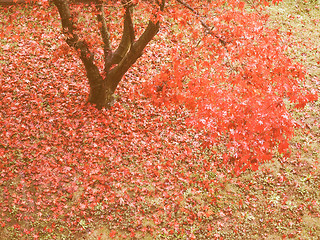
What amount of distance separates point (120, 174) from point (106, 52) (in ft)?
14.4

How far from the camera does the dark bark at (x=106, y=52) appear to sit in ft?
24.6

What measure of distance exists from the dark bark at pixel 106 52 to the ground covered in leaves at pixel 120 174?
0.76m

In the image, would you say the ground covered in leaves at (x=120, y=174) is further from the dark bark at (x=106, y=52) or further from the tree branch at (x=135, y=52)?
the tree branch at (x=135, y=52)

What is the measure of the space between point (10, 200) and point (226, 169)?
6.92 meters

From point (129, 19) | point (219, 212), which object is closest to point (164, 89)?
point (129, 19)

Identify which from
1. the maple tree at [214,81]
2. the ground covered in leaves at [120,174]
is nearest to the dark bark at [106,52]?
the maple tree at [214,81]

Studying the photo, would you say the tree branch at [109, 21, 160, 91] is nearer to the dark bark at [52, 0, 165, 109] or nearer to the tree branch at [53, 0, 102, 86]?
the dark bark at [52, 0, 165, 109]

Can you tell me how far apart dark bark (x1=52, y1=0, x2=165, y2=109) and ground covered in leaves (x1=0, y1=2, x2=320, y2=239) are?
2.49 ft

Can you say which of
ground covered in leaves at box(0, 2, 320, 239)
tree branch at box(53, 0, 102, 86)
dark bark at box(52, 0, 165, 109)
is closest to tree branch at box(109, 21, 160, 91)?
dark bark at box(52, 0, 165, 109)

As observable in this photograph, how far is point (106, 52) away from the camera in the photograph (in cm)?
972

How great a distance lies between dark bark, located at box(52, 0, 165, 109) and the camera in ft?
24.6

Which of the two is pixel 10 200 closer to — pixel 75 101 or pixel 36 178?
pixel 36 178

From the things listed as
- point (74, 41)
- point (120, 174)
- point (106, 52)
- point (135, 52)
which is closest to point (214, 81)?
point (135, 52)

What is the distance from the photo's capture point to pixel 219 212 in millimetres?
8562
